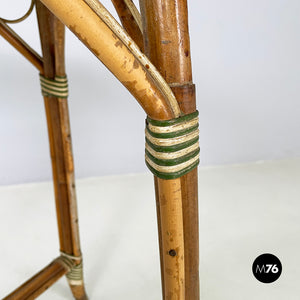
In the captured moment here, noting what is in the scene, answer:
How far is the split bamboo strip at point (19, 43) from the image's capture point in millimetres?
806

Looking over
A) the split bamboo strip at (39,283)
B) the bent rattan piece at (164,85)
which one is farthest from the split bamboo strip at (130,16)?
the split bamboo strip at (39,283)

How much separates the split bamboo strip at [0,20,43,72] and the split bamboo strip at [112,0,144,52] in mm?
342

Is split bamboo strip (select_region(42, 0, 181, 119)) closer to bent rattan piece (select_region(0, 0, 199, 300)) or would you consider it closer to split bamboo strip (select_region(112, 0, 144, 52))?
bent rattan piece (select_region(0, 0, 199, 300))

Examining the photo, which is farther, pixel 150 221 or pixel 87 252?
pixel 150 221

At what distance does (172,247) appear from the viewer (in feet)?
1.69

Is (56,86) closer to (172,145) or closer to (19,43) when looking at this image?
(19,43)

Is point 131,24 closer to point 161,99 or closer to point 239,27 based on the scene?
point 161,99

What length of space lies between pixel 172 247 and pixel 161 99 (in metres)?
0.18

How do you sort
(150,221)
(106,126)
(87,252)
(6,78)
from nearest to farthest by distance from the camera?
(87,252), (150,221), (6,78), (106,126)

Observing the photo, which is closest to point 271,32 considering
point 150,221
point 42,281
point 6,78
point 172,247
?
point 150,221

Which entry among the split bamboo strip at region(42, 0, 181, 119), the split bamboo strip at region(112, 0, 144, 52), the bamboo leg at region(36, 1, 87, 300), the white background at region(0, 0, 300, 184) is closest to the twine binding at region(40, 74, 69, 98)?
the bamboo leg at region(36, 1, 87, 300)

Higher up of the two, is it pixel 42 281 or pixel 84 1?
pixel 84 1

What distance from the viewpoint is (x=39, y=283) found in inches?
36.1

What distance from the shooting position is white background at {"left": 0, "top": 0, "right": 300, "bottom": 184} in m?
1.81
